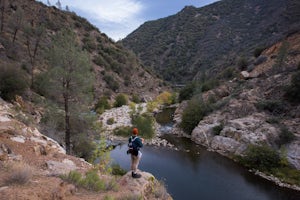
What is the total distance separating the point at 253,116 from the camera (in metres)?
29.3

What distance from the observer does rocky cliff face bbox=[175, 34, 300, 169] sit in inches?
992

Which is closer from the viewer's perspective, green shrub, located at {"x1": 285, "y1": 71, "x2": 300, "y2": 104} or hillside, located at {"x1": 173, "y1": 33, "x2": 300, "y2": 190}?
hillside, located at {"x1": 173, "y1": 33, "x2": 300, "y2": 190}

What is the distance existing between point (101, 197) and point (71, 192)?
2.71 ft

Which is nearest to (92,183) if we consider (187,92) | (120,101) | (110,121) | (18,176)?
(18,176)

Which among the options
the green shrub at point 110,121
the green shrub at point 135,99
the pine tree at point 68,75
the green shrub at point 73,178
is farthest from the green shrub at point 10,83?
the green shrub at point 135,99

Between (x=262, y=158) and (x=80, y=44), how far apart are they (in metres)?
38.9

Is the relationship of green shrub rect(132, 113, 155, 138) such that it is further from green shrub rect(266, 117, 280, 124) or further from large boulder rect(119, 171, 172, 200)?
large boulder rect(119, 171, 172, 200)

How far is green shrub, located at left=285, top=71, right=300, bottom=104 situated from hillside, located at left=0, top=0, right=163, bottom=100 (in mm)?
27431

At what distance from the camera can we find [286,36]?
153ft

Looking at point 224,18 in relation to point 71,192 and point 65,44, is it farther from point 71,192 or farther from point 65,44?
point 71,192

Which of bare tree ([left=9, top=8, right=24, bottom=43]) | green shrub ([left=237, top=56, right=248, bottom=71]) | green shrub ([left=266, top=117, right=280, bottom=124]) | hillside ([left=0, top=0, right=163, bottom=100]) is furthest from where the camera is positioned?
green shrub ([left=237, top=56, right=248, bottom=71])

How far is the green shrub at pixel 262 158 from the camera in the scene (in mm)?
22156

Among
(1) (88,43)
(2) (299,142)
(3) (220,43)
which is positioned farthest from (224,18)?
(2) (299,142)

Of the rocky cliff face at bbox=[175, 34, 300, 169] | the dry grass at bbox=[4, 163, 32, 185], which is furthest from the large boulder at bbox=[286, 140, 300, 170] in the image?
the dry grass at bbox=[4, 163, 32, 185]
